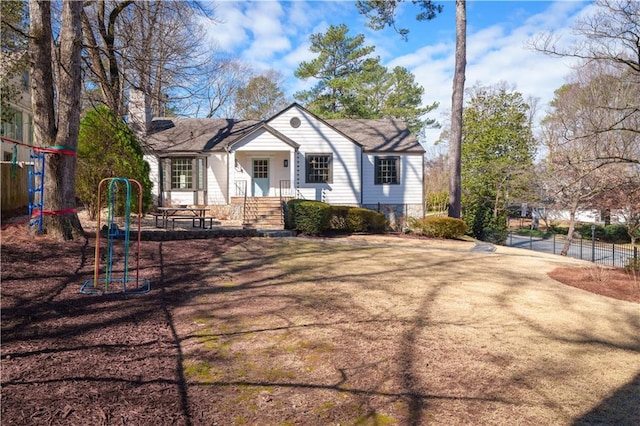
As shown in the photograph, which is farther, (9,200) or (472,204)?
(472,204)

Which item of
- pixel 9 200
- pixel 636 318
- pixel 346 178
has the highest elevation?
pixel 346 178

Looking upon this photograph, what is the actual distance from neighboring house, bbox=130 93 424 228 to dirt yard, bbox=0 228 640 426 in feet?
39.2

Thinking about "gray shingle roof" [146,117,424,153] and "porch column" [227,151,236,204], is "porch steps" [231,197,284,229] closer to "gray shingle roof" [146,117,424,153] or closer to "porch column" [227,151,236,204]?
"porch column" [227,151,236,204]

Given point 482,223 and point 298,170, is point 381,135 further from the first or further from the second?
point 482,223

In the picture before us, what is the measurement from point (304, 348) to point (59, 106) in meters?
7.70

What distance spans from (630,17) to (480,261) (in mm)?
5977

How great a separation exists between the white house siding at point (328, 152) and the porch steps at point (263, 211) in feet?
7.30

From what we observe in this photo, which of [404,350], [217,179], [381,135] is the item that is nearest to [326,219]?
[217,179]

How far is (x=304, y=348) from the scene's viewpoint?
408 centimetres

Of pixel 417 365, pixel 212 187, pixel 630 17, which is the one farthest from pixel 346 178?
pixel 417 365

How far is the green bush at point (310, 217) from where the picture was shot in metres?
14.2

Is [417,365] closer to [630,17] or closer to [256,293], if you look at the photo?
[256,293]

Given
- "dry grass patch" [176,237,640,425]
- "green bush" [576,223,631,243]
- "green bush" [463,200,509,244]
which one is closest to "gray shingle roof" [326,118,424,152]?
"green bush" [463,200,509,244]

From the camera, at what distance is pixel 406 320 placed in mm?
5109
